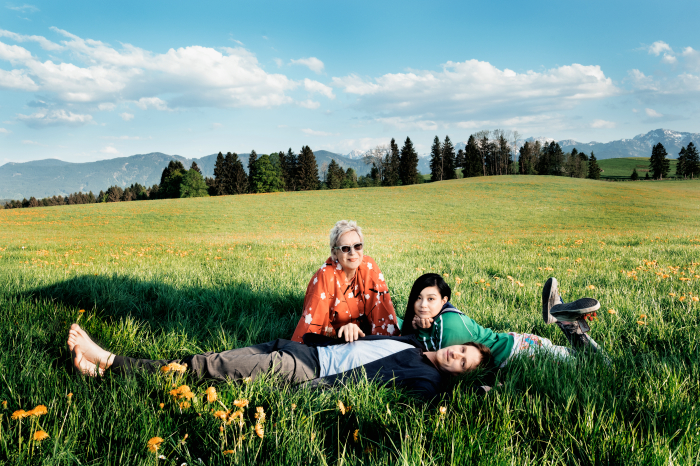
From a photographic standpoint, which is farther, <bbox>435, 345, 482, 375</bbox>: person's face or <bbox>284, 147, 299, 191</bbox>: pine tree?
<bbox>284, 147, 299, 191</bbox>: pine tree

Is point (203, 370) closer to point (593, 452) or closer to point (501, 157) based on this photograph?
point (593, 452)

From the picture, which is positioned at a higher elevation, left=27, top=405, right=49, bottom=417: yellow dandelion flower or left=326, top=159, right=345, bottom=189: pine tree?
left=326, top=159, right=345, bottom=189: pine tree

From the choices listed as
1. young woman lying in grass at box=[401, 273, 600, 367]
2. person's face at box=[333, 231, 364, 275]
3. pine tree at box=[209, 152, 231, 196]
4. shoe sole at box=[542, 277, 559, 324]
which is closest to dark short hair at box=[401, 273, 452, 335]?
young woman lying in grass at box=[401, 273, 600, 367]

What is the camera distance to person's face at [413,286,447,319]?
323 cm

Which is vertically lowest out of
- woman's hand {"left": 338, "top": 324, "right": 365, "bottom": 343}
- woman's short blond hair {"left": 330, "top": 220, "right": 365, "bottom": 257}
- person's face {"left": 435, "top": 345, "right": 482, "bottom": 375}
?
person's face {"left": 435, "top": 345, "right": 482, "bottom": 375}

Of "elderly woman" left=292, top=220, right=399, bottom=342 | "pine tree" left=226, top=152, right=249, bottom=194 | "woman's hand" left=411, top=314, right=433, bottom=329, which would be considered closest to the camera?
"woman's hand" left=411, top=314, right=433, bottom=329

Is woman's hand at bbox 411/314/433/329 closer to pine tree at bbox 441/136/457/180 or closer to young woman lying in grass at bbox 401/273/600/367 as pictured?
young woman lying in grass at bbox 401/273/600/367

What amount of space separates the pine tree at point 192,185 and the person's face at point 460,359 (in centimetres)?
7451

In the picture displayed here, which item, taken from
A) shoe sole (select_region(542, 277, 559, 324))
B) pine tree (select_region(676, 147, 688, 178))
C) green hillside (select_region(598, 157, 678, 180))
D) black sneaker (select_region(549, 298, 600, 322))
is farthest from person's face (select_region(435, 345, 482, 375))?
green hillside (select_region(598, 157, 678, 180))

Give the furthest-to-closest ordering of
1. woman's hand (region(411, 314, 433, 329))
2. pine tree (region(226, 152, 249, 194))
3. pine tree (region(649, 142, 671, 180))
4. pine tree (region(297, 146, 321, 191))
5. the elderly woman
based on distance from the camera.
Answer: pine tree (region(297, 146, 321, 191))
pine tree (region(649, 142, 671, 180))
pine tree (region(226, 152, 249, 194))
the elderly woman
woman's hand (region(411, 314, 433, 329))

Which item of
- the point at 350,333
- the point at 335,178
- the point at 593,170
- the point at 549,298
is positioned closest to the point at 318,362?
the point at 350,333

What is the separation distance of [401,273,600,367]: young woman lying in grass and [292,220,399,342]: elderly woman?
39 centimetres

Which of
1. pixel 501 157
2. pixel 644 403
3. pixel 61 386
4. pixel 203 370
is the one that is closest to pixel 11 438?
pixel 61 386

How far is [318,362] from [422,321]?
1111mm
